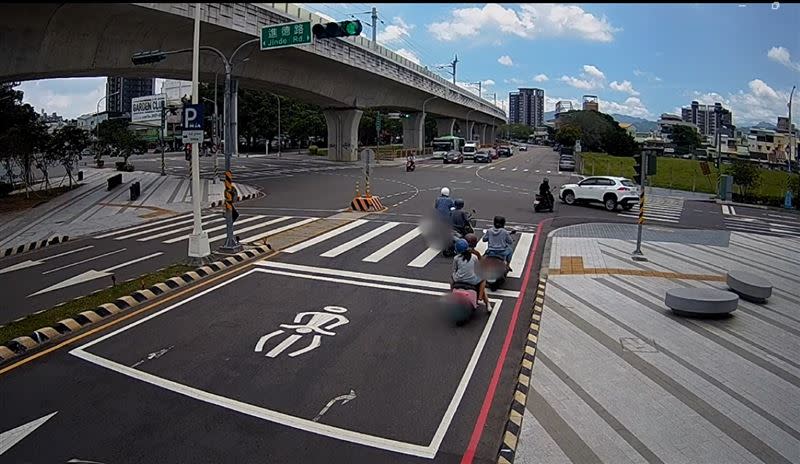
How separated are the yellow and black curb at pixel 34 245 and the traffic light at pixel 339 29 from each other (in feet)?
40.1

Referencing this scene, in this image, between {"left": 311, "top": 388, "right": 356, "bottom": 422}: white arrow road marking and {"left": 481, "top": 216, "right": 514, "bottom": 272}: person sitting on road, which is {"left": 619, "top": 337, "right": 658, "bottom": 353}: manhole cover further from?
{"left": 311, "top": 388, "right": 356, "bottom": 422}: white arrow road marking

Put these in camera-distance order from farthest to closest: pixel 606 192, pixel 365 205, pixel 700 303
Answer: pixel 606 192
pixel 365 205
pixel 700 303

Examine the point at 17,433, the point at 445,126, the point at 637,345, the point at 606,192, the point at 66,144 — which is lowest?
the point at 17,433

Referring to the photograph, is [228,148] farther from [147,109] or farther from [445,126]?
[147,109]

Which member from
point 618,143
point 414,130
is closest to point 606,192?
point 414,130

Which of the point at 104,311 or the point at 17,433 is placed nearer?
the point at 17,433

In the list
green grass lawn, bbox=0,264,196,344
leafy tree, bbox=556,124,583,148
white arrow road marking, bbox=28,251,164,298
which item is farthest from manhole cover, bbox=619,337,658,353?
leafy tree, bbox=556,124,583,148

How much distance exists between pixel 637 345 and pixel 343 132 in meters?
52.7

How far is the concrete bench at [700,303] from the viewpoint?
11.1 meters

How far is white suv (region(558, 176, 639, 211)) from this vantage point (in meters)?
27.2

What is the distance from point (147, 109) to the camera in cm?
11262

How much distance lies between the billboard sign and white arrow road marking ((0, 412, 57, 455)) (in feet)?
361

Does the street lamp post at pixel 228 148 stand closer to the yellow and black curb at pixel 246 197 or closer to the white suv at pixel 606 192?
the yellow and black curb at pixel 246 197

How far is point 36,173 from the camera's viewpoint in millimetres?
42094
